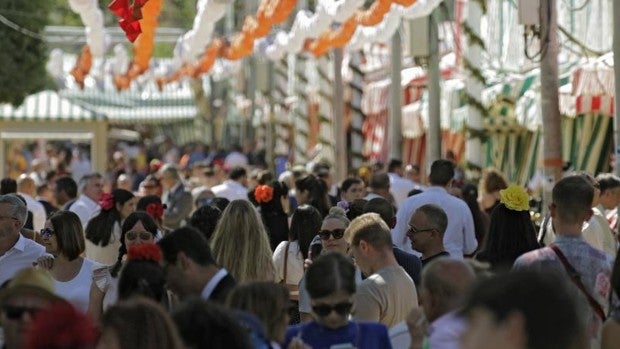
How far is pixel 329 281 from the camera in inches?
305

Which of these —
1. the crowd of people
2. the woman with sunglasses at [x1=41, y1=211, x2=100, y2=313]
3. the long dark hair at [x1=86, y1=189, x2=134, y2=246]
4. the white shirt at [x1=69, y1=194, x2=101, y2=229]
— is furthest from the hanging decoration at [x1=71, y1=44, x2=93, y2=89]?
the woman with sunglasses at [x1=41, y1=211, x2=100, y2=313]

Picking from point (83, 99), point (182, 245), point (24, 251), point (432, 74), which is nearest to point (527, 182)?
point (432, 74)

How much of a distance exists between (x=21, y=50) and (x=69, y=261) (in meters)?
22.5

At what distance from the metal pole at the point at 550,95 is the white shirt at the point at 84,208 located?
4.45m

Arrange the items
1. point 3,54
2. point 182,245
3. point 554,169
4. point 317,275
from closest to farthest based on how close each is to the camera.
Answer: point 317,275 → point 182,245 → point 554,169 → point 3,54

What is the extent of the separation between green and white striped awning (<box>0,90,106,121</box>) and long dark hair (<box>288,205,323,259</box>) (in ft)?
80.0

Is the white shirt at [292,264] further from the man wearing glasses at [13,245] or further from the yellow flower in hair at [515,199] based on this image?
the yellow flower in hair at [515,199]

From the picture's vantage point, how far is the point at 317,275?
7.79 metres

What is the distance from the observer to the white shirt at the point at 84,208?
17.5 m

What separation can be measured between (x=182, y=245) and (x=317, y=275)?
0.87 m

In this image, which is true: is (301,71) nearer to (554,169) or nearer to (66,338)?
(554,169)

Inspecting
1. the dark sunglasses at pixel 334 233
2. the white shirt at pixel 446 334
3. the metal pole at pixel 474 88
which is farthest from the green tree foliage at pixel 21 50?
the white shirt at pixel 446 334

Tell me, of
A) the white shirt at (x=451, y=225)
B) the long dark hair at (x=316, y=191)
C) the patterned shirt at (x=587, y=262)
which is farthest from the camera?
the long dark hair at (x=316, y=191)

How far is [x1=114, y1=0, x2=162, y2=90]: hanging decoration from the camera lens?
795 inches
